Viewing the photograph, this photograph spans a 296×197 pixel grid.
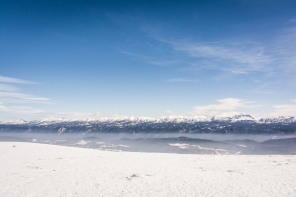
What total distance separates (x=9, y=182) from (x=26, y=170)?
8.59 ft

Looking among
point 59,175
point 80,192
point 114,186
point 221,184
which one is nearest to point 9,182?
point 59,175

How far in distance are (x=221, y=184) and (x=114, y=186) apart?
18.8 feet

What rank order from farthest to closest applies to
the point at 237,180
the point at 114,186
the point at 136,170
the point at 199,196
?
the point at 136,170
the point at 237,180
the point at 114,186
the point at 199,196

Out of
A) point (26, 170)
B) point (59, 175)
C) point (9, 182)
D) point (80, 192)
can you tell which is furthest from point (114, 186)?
point (26, 170)

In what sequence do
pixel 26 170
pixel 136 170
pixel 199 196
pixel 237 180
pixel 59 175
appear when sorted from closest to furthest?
pixel 199 196, pixel 237 180, pixel 59 175, pixel 26 170, pixel 136 170

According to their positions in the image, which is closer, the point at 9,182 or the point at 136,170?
the point at 9,182

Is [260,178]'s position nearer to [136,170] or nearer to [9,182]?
[136,170]

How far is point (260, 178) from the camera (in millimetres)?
11422

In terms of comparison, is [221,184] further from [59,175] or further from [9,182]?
[9,182]

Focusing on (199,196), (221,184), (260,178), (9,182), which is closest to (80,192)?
(9,182)

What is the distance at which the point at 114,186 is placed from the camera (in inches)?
405

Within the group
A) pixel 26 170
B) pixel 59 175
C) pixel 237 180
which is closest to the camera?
pixel 237 180

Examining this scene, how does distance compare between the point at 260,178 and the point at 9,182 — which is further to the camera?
the point at 260,178

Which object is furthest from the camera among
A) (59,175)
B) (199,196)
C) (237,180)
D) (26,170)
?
(26,170)
